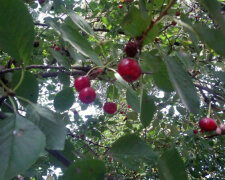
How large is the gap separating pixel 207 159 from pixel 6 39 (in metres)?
3.52

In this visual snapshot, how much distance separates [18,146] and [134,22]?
477mm

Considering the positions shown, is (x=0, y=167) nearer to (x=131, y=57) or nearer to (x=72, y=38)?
(x=72, y=38)

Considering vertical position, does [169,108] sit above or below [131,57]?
above

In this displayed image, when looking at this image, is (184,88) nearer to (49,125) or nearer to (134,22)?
(134,22)

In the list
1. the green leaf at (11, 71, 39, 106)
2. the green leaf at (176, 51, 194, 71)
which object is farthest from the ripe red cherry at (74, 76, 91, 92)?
the green leaf at (176, 51, 194, 71)

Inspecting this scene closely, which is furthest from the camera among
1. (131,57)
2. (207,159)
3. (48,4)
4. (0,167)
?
(207,159)

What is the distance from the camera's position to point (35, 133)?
2.21ft

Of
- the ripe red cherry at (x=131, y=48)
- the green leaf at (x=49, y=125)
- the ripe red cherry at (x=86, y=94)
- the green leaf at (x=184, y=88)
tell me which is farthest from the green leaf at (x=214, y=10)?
the ripe red cherry at (x=86, y=94)

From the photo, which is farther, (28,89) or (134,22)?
(28,89)

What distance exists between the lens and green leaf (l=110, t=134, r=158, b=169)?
2.89 ft

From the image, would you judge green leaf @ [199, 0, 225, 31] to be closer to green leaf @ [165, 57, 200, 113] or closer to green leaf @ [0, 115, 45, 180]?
green leaf @ [165, 57, 200, 113]

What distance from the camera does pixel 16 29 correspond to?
2.51 feet

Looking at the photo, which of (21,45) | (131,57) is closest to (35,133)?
(21,45)

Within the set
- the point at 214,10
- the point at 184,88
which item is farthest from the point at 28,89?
the point at 214,10
